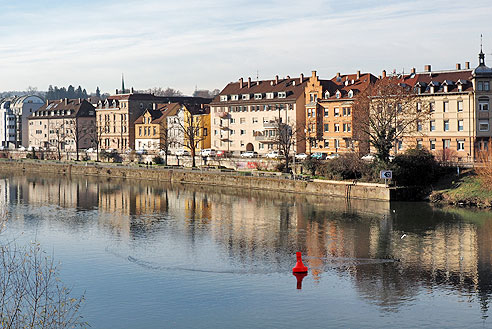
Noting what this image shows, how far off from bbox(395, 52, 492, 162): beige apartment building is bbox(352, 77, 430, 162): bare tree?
3.78m

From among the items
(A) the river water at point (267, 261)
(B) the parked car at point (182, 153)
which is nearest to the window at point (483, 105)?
(A) the river water at point (267, 261)

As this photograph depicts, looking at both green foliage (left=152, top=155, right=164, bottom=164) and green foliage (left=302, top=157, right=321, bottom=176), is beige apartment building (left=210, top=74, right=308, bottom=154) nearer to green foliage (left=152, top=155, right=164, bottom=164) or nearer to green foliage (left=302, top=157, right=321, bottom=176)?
green foliage (left=152, top=155, right=164, bottom=164)

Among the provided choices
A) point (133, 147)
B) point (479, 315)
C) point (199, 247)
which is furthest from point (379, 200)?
point (133, 147)

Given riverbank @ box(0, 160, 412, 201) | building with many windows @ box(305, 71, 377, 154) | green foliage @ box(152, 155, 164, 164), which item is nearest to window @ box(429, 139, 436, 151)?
building with many windows @ box(305, 71, 377, 154)

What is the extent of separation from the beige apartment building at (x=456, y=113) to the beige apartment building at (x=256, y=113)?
1918cm

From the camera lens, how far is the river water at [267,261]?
102ft

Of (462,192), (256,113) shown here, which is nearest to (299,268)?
(462,192)

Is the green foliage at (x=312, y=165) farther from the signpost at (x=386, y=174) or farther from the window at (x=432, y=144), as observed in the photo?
the window at (x=432, y=144)

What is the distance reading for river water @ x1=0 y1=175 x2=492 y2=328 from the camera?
31109 millimetres

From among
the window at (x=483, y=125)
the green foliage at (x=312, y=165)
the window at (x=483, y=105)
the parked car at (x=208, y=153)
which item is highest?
the window at (x=483, y=105)

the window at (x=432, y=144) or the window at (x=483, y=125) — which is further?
the window at (x=432, y=144)

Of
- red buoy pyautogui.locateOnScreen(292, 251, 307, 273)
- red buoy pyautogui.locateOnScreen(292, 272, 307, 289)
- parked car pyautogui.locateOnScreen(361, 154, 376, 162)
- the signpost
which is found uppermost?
parked car pyautogui.locateOnScreen(361, 154, 376, 162)

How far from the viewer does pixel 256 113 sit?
346ft

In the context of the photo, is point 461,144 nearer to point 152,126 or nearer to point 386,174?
point 386,174
